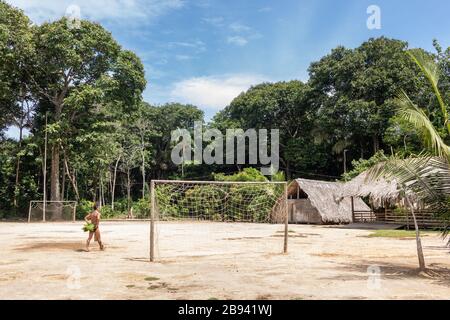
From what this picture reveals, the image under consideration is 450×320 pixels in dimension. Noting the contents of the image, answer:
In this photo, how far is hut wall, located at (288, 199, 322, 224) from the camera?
3066cm

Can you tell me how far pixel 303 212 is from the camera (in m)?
31.7

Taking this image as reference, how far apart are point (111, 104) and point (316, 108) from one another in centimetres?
2004

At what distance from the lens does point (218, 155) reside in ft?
156

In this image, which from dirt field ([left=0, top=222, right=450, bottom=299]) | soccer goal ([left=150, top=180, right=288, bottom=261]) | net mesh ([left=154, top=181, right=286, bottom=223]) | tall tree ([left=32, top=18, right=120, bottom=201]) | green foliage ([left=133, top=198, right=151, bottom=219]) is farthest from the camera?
green foliage ([left=133, top=198, right=151, bottom=219])

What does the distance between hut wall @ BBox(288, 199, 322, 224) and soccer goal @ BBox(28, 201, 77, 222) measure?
16496 millimetres

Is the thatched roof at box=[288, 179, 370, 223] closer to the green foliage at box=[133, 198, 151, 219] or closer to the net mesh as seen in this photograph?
the net mesh

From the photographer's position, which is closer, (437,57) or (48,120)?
(437,57)

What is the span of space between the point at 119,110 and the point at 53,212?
382 inches

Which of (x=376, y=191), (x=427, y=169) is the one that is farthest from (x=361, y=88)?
(x=427, y=169)

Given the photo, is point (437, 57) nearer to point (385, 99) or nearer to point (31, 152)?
point (385, 99)

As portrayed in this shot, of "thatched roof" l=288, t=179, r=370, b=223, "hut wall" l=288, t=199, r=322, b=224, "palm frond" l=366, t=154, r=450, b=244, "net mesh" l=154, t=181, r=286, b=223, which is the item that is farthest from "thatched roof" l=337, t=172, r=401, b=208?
"palm frond" l=366, t=154, r=450, b=244

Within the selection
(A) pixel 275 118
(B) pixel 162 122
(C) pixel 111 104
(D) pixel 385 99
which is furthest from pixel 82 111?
(D) pixel 385 99

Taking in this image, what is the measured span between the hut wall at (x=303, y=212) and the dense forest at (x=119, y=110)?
5635 mm

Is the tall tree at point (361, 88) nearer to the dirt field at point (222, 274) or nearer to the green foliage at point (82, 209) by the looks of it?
the green foliage at point (82, 209)
